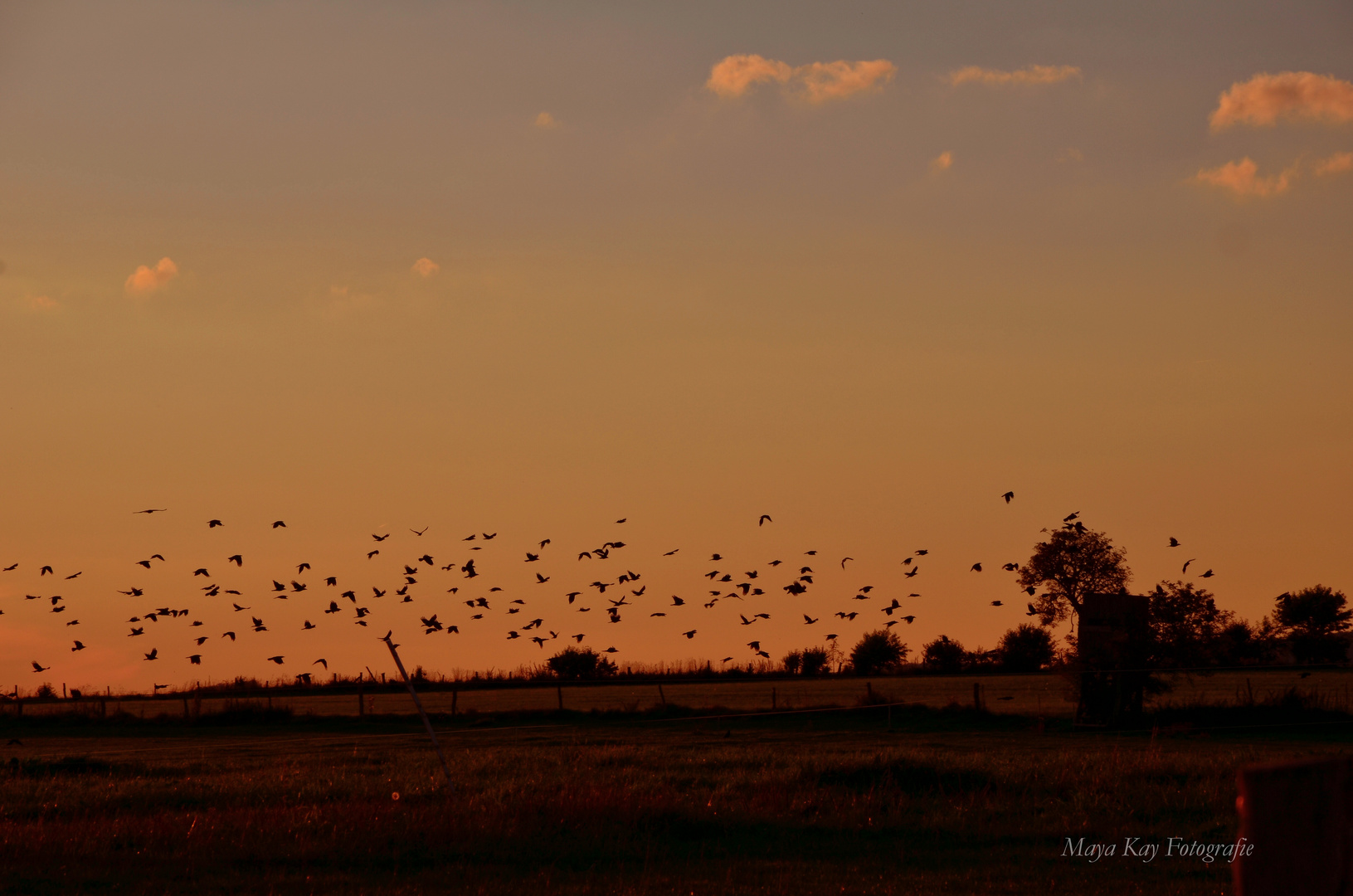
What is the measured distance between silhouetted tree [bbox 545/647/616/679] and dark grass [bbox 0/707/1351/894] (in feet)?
196

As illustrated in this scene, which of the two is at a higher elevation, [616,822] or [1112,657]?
[1112,657]

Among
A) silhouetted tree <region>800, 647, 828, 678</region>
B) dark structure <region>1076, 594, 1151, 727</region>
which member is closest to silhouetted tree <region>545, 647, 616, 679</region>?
silhouetted tree <region>800, 647, 828, 678</region>

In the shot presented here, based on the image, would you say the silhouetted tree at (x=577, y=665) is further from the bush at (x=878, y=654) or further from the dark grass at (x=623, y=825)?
the dark grass at (x=623, y=825)

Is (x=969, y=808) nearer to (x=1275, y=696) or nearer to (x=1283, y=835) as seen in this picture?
(x=1283, y=835)

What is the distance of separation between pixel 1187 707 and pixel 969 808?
3168cm

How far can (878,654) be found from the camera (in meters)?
95.8

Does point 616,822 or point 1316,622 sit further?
point 1316,622

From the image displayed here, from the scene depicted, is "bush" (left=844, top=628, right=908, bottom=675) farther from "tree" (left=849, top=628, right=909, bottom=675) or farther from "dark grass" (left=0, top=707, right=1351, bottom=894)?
"dark grass" (left=0, top=707, right=1351, bottom=894)

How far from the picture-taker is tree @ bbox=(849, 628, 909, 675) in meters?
94.9

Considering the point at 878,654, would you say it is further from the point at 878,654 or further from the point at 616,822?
the point at 616,822

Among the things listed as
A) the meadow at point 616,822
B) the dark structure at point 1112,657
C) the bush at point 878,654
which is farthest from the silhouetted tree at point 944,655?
the meadow at point 616,822

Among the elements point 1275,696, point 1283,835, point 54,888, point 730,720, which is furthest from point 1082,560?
point 1283,835

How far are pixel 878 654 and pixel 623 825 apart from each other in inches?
3202

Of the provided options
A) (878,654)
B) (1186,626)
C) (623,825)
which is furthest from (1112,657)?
(878,654)
